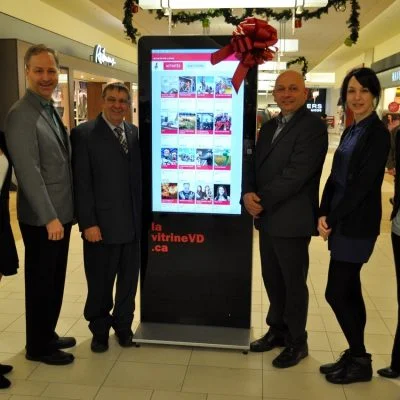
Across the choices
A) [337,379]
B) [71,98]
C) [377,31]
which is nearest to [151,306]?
[337,379]

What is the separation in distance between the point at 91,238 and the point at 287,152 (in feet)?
3.98

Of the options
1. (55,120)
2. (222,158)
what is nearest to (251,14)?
(222,158)

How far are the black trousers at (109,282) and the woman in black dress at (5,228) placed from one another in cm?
45

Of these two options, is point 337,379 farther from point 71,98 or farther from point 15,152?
point 71,98

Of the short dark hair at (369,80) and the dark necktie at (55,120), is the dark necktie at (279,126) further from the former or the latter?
the dark necktie at (55,120)

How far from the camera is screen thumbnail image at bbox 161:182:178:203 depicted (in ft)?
9.58

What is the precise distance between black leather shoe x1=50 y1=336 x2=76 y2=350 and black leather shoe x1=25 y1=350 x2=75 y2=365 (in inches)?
4.4

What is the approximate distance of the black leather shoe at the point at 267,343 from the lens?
9.62 ft

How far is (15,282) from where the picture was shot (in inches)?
161

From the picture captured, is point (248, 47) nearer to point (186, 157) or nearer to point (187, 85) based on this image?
point (187, 85)

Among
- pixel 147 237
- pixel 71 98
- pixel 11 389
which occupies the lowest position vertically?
pixel 11 389

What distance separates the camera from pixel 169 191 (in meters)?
2.93

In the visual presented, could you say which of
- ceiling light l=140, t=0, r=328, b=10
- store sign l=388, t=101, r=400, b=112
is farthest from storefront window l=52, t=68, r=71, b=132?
store sign l=388, t=101, r=400, b=112

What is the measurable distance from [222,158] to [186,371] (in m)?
1.25
